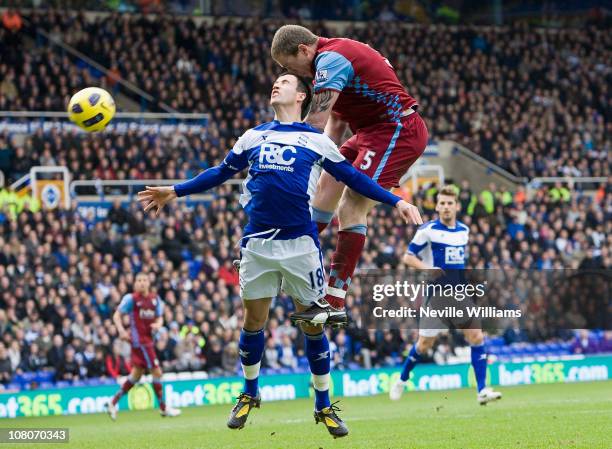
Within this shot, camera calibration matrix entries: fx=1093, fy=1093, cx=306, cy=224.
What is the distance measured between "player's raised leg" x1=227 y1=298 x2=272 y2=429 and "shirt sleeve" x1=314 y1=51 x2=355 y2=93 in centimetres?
187

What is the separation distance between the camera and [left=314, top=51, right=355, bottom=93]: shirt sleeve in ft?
29.5

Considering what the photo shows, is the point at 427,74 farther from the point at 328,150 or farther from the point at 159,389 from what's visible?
the point at 328,150

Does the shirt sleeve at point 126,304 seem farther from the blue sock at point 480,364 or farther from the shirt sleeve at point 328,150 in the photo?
the shirt sleeve at point 328,150

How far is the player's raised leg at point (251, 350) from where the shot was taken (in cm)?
924

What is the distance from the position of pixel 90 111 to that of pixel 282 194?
3.83 metres

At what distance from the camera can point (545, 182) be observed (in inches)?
1200

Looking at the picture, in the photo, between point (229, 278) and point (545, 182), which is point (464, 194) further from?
point (229, 278)

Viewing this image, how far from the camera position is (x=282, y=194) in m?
8.82

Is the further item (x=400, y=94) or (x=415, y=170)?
(x=415, y=170)

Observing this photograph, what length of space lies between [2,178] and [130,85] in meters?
5.96

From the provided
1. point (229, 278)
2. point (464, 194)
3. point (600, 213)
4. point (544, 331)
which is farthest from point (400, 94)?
point (600, 213)

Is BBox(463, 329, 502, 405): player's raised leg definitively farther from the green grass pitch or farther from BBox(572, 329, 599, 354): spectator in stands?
BBox(572, 329, 599, 354): spectator in stands

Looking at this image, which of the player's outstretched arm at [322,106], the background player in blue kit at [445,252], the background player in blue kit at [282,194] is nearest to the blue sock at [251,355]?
the background player in blue kit at [282,194]
